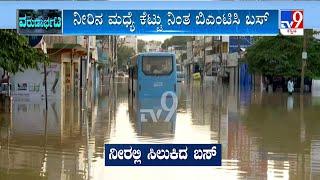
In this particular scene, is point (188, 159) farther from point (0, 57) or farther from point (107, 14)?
point (0, 57)

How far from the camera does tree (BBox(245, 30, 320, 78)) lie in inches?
2009

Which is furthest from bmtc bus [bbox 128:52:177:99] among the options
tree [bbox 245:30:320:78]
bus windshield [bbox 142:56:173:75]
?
tree [bbox 245:30:320:78]

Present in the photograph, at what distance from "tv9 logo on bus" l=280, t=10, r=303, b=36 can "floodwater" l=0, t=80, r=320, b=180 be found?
2.75 metres

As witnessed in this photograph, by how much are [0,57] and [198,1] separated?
7.08 m

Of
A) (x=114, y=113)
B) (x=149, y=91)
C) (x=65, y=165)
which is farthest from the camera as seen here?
(x=149, y=91)

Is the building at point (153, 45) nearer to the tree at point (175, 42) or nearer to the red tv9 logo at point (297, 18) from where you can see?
the tree at point (175, 42)

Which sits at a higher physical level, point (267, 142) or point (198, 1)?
point (198, 1)

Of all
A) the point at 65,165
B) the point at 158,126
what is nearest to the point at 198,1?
the point at 65,165

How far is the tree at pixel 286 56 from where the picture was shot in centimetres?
5103

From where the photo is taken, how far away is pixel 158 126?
68.3ft

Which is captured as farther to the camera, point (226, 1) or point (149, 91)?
point (149, 91)

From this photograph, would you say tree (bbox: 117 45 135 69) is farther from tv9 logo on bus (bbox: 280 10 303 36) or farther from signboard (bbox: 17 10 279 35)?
tv9 logo on bus (bbox: 280 10 303 36)

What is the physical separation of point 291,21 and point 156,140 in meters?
6.55

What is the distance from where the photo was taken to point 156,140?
1681cm
